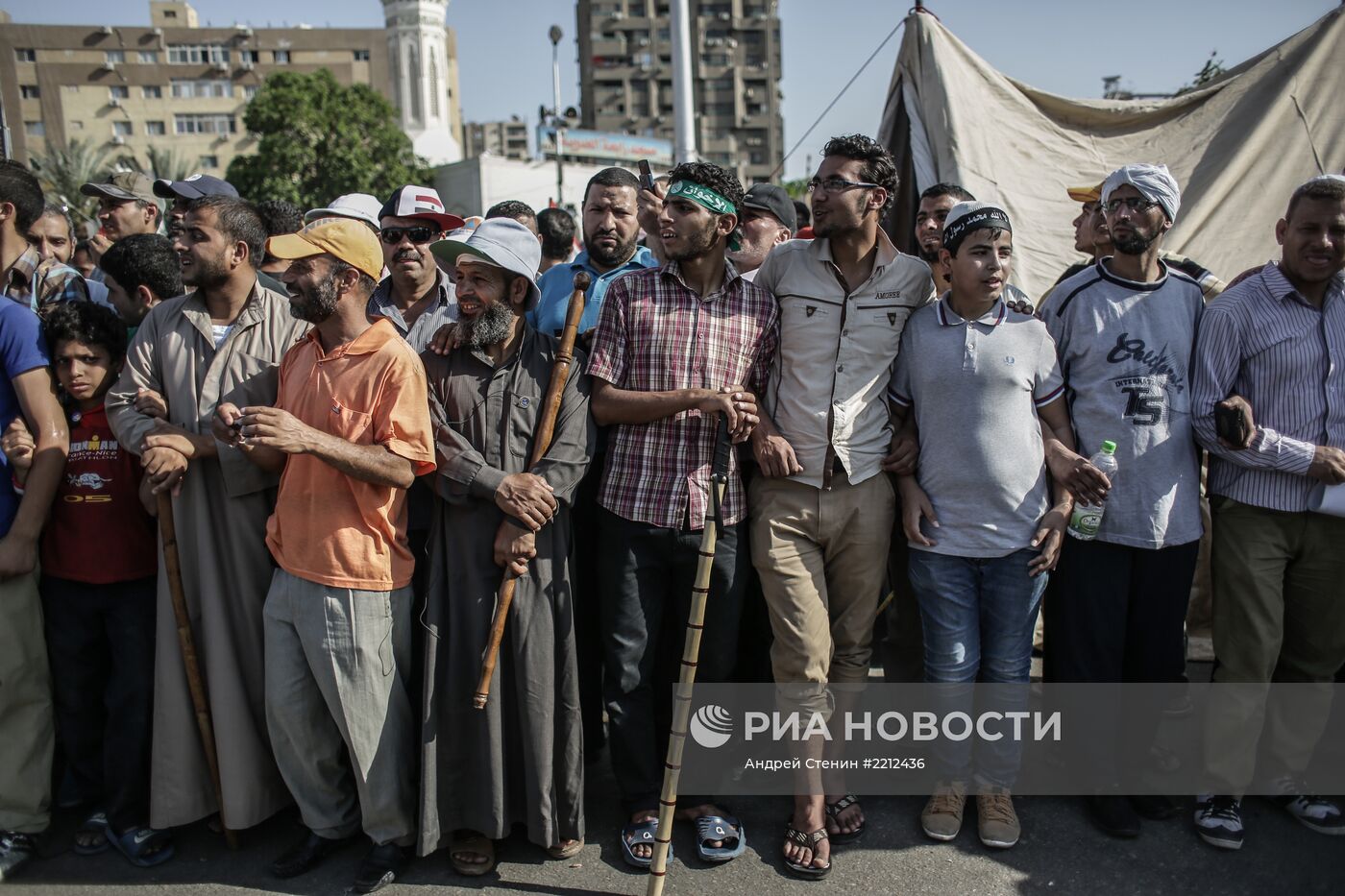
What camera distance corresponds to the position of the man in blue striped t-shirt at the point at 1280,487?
3.58 meters

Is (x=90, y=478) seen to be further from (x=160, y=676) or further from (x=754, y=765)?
(x=754, y=765)

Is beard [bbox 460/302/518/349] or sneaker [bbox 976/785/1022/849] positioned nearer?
beard [bbox 460/302/518/349]

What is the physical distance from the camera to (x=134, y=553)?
3623 millimetres

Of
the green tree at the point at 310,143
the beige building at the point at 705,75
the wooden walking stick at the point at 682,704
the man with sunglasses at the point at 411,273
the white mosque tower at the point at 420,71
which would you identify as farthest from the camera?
the beige building at the point at 705,75

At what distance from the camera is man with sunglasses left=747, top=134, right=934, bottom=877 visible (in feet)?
11.6

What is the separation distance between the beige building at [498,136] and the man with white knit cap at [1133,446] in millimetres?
100680

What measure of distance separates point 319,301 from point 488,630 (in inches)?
51.6

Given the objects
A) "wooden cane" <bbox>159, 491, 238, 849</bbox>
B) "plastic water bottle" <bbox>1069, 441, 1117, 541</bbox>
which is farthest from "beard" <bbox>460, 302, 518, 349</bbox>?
"plastic water bottle" <bbox>1069, 441, 1117, 541</bbox>

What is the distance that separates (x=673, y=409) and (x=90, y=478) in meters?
2.29

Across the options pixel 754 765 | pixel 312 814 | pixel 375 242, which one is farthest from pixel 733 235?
pixel 312 814

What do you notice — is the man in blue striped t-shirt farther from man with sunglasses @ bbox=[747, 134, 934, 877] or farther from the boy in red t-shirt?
the boy in red t-shirt

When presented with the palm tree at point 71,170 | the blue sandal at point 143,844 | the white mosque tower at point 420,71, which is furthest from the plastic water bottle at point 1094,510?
the white mosque tower at point 420,71

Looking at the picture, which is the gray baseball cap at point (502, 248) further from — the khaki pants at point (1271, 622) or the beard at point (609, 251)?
the khaki pants at point (1271, 622)

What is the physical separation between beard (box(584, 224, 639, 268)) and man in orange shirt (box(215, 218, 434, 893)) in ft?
4.58
